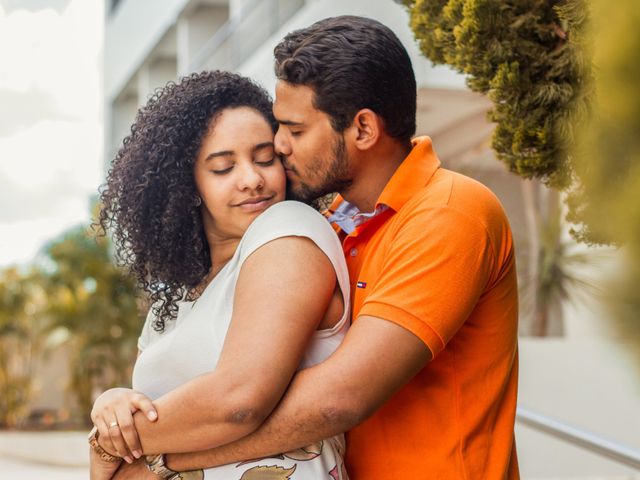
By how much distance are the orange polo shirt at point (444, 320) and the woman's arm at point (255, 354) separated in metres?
0.14

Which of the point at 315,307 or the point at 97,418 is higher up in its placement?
the point at 315,307

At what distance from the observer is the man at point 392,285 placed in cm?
186

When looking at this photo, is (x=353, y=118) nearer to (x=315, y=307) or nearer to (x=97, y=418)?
(x=315, y=307)

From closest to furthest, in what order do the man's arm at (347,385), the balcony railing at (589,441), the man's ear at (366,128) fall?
the man's arm at (347,385), the man's ear at (366,128), the balcony railing at (589,441)

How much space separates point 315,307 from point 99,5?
2622 centimetres

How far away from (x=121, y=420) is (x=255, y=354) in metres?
0.39

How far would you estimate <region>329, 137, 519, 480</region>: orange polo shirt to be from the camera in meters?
1.90

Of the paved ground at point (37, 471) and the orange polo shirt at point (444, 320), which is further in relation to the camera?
the paved ground at point (37, 471)

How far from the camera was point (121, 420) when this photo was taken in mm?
2039

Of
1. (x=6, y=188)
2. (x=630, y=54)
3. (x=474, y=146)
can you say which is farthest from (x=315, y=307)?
(x=6, y=188)

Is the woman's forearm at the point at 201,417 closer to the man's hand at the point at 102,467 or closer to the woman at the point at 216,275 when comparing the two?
the woman at the point at 216,275

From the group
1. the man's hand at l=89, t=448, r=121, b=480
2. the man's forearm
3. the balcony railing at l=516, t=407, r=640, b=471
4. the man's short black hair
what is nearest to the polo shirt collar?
the man's short black hair

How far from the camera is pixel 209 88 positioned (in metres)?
2.36

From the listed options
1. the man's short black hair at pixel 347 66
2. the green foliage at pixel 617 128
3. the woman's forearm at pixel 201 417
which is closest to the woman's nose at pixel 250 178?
the man's short black hair at pixel 347 66
